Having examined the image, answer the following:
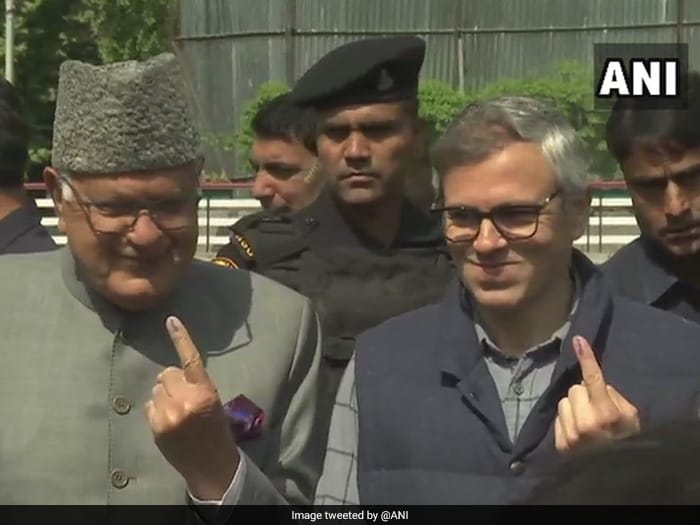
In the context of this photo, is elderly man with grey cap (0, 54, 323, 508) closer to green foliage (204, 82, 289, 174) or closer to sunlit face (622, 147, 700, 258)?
sunlit face (622, 147, 700, 258)

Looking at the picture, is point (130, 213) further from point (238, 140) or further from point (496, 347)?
point (238, 140)

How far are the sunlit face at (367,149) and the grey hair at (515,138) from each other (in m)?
0.39

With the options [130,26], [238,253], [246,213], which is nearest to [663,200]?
[238,253]

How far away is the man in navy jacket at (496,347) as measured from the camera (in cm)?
186

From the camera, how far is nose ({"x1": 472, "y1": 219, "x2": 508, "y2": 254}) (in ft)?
6.32

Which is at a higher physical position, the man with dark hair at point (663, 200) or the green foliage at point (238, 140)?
the man with dark hair at point (663, 200)

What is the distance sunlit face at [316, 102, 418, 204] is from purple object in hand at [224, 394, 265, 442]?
0.60 meters

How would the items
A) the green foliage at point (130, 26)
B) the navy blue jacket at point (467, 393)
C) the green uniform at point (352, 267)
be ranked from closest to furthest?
the navy blue jacket at point (467, 393) → the green uniform at point (352, 267) → the green foliage at point (130, 26)

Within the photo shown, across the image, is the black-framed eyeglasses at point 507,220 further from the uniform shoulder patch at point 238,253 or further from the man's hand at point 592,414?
the uniform shoulder patch at point 238,253

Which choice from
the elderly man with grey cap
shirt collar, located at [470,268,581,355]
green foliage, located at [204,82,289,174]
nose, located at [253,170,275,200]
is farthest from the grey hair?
green foliage, located at [204,82,289,174]

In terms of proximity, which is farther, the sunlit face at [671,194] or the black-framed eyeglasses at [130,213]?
the sunlit face at [671,194]

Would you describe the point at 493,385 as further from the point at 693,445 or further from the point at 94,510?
the point at 693,445

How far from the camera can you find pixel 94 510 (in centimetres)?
188

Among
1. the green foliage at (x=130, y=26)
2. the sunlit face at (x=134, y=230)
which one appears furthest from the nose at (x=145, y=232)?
the green foliage at (x=130, y=26)
